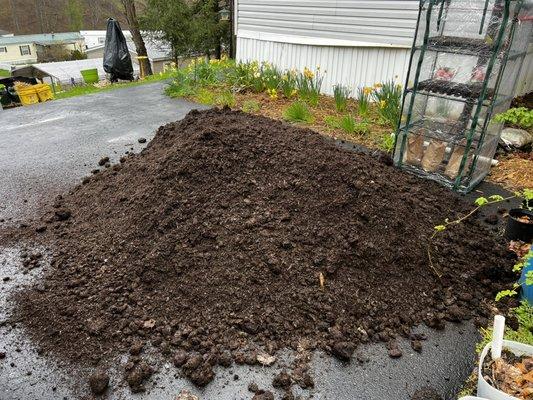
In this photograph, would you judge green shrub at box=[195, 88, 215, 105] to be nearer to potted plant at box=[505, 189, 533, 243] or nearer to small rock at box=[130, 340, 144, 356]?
potted plant at box=[505, 189, 533, 243]

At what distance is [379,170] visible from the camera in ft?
11.5

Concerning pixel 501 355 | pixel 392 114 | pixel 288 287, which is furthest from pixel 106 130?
pixel 501 355

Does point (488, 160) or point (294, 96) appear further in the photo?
point (294, 96)

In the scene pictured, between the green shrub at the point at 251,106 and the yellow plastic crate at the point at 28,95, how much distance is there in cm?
823

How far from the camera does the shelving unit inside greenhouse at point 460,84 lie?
3.28 metres

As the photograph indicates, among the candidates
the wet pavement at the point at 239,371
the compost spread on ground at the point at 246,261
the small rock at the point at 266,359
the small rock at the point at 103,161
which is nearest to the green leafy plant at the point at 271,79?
the small rock at the point at 103,161

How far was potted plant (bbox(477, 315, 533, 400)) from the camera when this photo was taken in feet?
5.15

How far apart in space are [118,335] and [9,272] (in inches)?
44.6

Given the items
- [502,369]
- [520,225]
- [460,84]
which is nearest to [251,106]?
[460,84]

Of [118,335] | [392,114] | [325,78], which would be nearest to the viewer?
[118,335]

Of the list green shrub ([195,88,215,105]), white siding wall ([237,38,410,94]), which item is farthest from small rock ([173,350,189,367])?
white siding wall ([237,38,410,94])

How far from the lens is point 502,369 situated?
5.50 ft

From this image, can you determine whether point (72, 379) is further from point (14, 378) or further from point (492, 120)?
point (492, 120)

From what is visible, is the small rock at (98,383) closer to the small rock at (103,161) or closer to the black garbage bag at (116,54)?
the small rock at (103,161)
